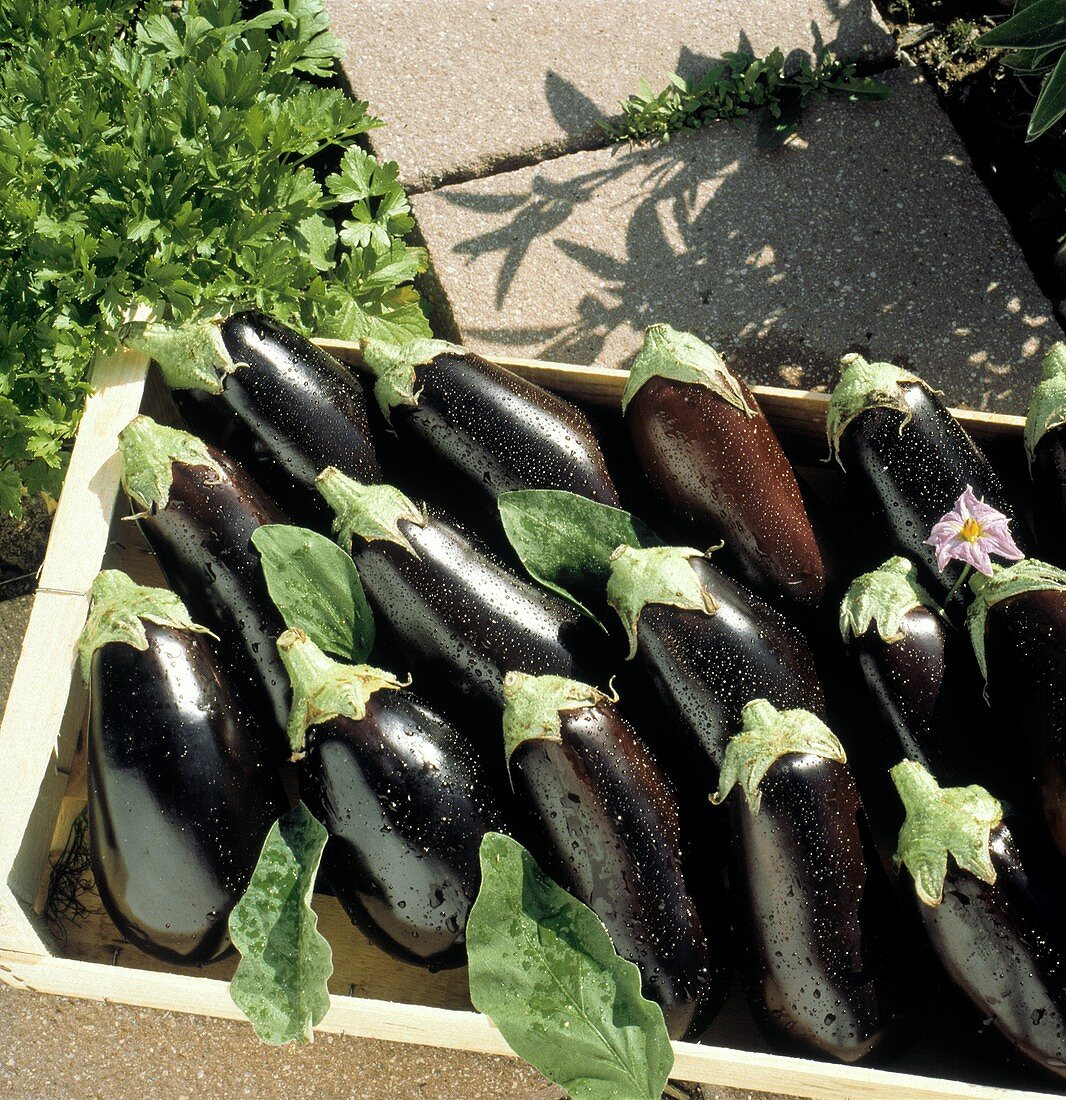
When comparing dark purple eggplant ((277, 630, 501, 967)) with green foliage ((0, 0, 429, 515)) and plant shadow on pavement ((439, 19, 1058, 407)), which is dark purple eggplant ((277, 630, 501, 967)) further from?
plant shadow on pavement ((439, 19, 1058, 407))

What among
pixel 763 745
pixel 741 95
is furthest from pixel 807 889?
pixel 741 95

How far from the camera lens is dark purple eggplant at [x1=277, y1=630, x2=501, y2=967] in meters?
1.03

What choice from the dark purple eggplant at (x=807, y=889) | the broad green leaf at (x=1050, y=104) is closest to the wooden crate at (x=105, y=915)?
the dark purple eggplant at (x=807, y=889)

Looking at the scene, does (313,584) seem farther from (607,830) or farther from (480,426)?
(607,830)

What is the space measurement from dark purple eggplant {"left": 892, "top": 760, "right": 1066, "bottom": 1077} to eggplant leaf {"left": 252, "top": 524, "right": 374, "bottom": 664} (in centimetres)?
59

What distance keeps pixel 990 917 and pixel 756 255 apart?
4.61 feet

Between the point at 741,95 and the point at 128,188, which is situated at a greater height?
the point at 741,95

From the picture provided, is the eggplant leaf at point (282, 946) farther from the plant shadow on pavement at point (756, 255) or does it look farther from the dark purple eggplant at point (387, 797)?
the plant shadow on pavement at point (756, 255)

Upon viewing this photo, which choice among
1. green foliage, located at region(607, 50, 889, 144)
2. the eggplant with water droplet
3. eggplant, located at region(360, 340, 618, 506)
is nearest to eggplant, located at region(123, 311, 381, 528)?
eggplant, located at region(360, 340, 618, 506)

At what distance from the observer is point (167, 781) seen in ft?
3.45

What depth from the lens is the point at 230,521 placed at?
115 centimetres

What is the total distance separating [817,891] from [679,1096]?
0.87m

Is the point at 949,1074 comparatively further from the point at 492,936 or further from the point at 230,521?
the point at 230,521

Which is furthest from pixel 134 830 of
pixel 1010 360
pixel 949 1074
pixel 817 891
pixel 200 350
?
pixel 1010 360
